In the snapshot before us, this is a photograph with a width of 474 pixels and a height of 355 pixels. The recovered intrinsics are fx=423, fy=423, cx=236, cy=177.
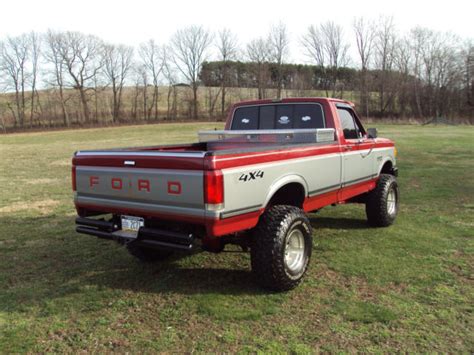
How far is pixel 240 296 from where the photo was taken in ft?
14.1

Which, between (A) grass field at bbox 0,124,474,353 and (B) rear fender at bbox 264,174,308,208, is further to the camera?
(B) rear fender at bbox 264,174,308,208

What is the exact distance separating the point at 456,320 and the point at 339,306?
1008 mm

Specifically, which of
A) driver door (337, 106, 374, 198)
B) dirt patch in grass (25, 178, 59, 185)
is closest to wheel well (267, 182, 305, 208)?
driver door (337, 106, 374, 198)

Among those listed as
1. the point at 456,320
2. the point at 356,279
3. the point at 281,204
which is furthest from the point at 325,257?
the point at 456,320

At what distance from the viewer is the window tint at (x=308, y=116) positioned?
578 centimetres

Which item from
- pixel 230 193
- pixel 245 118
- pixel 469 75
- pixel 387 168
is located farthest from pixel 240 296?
pixel 469 75

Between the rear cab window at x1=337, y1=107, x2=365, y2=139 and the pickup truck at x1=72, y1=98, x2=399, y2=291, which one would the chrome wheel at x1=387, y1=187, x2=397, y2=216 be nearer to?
the rear cab window at x1=337, y1=107, x2=365, y2=139

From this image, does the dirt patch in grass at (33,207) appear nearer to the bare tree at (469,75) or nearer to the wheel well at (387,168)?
the wheel well at (387,168)

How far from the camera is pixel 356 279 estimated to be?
469 cm

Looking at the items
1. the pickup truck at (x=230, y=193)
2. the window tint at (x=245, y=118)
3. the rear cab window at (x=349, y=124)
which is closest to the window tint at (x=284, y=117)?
the pickup truck at (x=230, y=193)

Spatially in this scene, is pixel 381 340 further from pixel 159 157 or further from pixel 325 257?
pixel 159 157

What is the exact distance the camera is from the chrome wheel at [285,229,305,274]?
447 cm

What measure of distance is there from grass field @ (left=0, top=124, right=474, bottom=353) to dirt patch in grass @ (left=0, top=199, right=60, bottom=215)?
1.43m

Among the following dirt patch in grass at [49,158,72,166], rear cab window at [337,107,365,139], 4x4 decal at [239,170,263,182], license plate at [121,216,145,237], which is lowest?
dirt patch in grass at [49,158,72,166]
